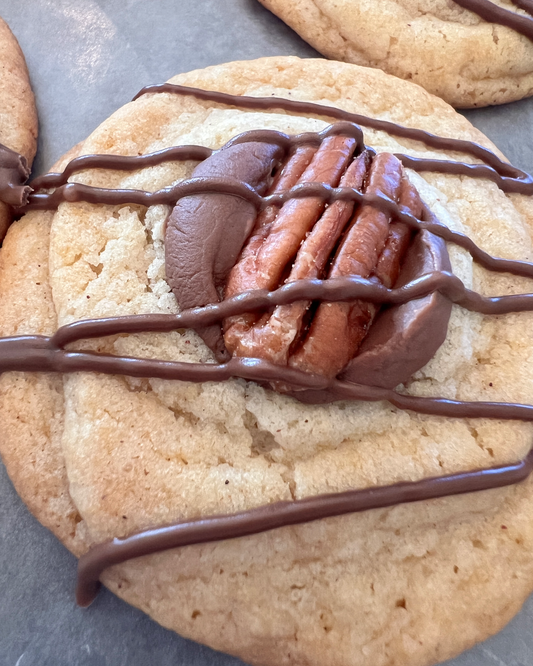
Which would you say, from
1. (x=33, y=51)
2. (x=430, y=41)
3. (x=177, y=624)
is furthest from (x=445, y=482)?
(x=33, y=51)

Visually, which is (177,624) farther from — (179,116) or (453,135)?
(453,135)

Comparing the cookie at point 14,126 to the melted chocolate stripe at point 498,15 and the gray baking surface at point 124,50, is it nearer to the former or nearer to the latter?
the gray baking surface at point 124,50

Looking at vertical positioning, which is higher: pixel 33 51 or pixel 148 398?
pixel 33 51

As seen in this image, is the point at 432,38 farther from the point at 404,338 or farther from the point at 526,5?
the point at 404,338

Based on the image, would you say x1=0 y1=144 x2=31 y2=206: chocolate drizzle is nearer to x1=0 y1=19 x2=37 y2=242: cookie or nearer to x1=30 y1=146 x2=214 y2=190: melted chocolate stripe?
x1=0 y1=19 x2=37 y2=242: cookie

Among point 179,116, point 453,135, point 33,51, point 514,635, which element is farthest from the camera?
point 33,51

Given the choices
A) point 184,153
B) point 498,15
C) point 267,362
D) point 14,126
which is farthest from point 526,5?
point 14,126

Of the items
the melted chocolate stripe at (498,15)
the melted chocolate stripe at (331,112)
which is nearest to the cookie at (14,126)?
the melted chocolate stripe at (331,112)
